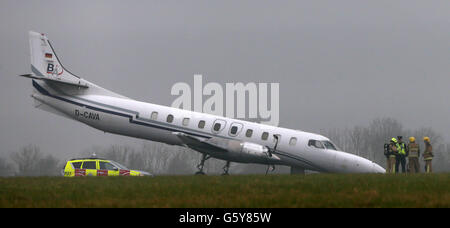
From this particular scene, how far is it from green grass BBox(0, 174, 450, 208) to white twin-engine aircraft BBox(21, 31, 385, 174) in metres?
12.9

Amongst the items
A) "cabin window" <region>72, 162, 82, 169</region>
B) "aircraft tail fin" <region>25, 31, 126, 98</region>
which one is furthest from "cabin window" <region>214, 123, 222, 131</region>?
"aircraft tail fin" <region>25, 31, 126, 98</region>

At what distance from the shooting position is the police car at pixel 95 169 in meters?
34.9

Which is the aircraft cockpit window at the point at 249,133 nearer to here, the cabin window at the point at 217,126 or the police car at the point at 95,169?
the cabin window at the point at 217,126

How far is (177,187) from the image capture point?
18.0 metres

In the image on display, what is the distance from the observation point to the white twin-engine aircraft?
32531 millimetres

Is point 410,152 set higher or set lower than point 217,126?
lower

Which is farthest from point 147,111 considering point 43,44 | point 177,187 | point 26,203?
point 26,203

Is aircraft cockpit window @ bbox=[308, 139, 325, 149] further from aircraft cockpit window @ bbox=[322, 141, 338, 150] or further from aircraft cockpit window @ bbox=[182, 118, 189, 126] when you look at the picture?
aircraft cockpit window @ bbox=[182, 118, 189, 126]

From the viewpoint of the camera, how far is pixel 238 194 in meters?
16.1

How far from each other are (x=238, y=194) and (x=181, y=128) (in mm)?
17712

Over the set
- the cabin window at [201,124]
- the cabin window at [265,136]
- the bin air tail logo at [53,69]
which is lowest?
the cabin window at [265,136]

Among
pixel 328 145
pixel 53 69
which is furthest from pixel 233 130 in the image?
pixel 53 69

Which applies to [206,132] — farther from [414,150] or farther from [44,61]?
[44,61]

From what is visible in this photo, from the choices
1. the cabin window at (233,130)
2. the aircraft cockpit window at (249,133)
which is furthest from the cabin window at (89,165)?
the aircraft cockpit window at (249,133)
